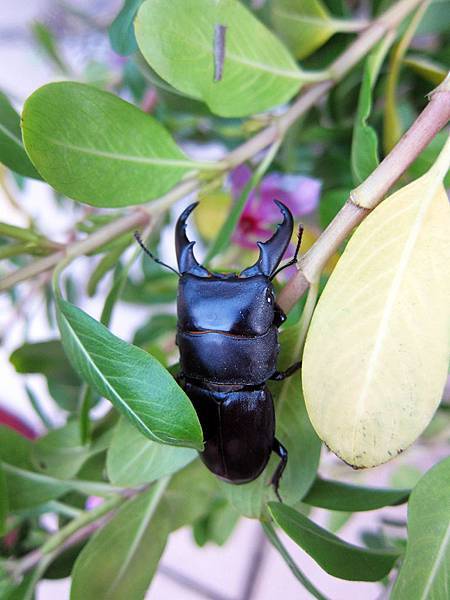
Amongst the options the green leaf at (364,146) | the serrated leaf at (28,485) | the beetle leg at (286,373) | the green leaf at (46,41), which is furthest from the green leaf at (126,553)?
the green leaf at (46,41)

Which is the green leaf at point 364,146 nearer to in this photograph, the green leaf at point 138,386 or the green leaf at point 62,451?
the green leaf at point 138,386

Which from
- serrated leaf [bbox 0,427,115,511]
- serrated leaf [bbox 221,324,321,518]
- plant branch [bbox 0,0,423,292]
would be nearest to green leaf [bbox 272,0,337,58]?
plant branch [bbox 0,0,423,292]

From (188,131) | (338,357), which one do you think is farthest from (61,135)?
(188,131)

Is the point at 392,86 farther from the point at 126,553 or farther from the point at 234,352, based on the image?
the point at 126,553

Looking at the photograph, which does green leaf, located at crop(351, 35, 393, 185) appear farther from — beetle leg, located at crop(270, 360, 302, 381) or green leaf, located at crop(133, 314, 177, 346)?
green leaf, located at crop(133, 314, 177, 346)

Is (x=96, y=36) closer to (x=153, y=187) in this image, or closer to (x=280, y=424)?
(x=153, y=187)

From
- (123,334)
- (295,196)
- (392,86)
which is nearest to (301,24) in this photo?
(392,86)
